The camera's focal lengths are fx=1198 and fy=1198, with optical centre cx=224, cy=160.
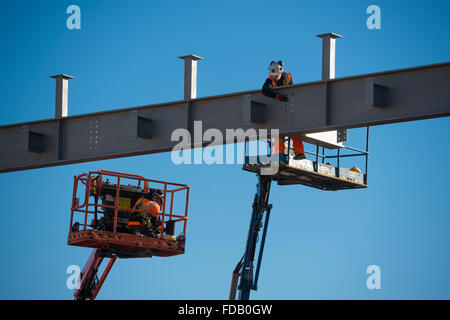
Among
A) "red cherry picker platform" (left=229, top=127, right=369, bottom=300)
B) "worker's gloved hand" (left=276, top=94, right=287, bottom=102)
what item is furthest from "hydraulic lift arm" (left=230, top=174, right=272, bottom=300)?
"worker's gloved hand" (left=276, top=94, right=287, bottom=102)

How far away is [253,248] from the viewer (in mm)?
35781

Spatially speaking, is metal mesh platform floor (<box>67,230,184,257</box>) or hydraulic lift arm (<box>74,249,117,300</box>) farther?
hydraulic lift arm (<box>74,249,117,300</box>)

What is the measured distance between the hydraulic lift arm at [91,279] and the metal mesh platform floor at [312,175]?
4.87 m

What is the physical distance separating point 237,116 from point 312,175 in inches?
486

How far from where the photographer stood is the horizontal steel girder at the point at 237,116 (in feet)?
65.6

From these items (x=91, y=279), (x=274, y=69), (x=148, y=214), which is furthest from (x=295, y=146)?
(x=91, y=279)

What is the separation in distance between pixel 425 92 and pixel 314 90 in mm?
2140

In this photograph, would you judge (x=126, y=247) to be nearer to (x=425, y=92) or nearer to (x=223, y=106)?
(x=223, y=106)

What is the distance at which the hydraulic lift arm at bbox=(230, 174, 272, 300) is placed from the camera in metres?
35.6

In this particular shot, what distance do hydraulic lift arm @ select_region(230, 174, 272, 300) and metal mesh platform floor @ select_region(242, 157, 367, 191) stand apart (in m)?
1.12

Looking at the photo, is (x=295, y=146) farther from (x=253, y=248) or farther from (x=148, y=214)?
(x=253, y=248)

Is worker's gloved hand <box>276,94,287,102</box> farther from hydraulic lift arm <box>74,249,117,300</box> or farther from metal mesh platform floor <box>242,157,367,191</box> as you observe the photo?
hydraulic lift arm <box>74,249,117,300</box>

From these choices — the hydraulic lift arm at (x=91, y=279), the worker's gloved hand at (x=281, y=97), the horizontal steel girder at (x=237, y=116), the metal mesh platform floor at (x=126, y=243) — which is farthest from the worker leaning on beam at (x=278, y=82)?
the hydraulic lift arm at (x=91, y=279)
